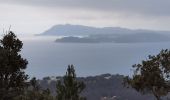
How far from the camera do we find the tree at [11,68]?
687 inches

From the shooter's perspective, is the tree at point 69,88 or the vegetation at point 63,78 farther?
the tree at point 69,88

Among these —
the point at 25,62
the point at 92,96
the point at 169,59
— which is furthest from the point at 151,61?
the point at 92,96

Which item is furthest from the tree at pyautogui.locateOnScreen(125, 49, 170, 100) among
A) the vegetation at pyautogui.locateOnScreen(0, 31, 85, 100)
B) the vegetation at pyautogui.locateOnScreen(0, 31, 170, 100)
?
the vegetation at pyautogui.locateOnScreen(0, 31, 85, 100)

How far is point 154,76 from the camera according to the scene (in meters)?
25.0

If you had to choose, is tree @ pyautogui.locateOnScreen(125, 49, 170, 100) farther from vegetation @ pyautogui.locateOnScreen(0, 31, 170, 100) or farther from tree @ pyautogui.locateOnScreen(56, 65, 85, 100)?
tree @ pyautogui.locateOnScreen(56, 65, 85, 100)

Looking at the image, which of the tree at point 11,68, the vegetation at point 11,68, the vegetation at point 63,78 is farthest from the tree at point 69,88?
the tree at point 11,68

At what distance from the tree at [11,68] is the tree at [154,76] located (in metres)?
9.85

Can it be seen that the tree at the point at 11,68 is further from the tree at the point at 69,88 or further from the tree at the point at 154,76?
the tree at the point at 154,76

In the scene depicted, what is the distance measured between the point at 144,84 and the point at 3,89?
36.5 feet

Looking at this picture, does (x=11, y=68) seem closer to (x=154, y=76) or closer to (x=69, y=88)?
(x=69, y=88)

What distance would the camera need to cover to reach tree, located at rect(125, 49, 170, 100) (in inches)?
983

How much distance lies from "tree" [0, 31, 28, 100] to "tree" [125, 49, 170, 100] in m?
9.85

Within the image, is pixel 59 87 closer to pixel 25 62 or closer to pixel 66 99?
pixel 66 99

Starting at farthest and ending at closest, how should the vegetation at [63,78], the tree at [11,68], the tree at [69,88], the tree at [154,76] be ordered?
the tree at [154,76] < the tree at [69,88] < the vegetation at [63,78] < the tree at [11,68]
